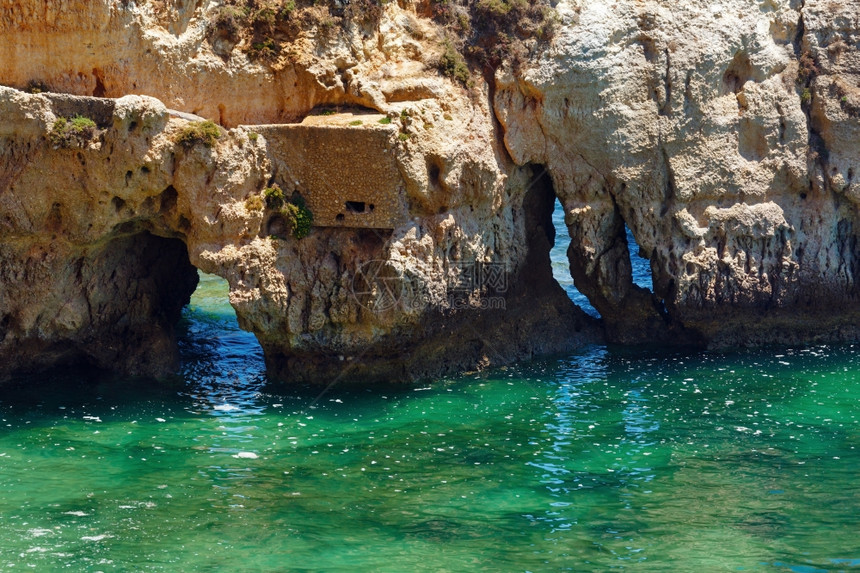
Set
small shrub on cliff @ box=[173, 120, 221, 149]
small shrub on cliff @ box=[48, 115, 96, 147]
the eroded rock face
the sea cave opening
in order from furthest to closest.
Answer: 1. the eroded rock face
2. the sea cave opening
3. small shrub on cliff @ box=[173, 120, 221, 149]
4. small shrub on cliff @ box=[48, 115, 96, 147]

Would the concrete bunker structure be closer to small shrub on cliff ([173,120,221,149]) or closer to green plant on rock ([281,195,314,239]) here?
green plant on rock ([281,195,314,239])

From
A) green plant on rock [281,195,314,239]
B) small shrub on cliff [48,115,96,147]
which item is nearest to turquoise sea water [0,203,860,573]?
green plant on rock [281,195,314,239]

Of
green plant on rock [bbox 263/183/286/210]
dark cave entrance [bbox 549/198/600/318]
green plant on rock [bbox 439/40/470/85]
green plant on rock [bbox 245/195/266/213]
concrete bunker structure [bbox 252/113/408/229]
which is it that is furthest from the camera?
dark cave entrance [bbox 549/198/600/318]

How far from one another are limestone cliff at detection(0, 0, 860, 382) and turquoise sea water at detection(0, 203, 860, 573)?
3.94 feet

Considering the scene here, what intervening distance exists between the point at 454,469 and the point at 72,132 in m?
9.92

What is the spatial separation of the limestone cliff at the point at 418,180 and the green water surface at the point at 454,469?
47.9 inches

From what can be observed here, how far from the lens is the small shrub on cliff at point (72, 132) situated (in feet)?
71.9

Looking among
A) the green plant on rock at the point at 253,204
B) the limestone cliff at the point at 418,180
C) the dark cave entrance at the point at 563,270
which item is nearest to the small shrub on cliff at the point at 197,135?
the limestone cliff at the point at 418,180

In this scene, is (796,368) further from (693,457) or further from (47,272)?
(47,272)

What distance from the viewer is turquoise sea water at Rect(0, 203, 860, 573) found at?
53.3 feet

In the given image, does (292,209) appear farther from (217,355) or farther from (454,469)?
(454,469)

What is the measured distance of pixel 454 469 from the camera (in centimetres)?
1961

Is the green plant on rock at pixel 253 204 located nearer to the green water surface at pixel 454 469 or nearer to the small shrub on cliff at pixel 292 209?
the small shrub on cliff at pixel 292 209

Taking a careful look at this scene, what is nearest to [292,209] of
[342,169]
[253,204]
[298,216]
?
[298,216]
